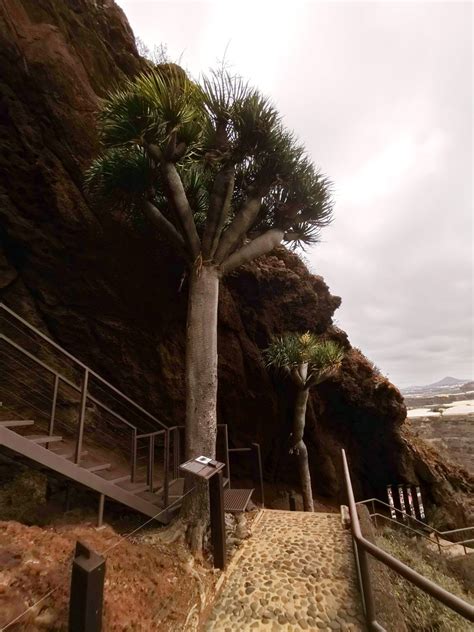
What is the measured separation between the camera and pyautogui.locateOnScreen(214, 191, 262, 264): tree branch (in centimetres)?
517

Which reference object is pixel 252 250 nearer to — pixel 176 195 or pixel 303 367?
pixel 176 195

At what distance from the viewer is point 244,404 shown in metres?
9.02

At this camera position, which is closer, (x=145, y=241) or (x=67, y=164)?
(x=67, y=164)

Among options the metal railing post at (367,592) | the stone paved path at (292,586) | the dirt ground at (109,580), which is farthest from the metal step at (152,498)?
the metal railing post at (367,592)

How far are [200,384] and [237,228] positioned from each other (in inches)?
108

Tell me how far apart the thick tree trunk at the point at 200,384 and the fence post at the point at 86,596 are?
2.23 m

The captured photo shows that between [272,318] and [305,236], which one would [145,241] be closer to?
[305,236]

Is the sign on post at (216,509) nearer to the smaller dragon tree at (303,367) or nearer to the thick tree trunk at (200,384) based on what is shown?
the thick tree trunk at (200,384)

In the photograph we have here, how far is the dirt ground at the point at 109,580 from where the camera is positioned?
84.2 inches

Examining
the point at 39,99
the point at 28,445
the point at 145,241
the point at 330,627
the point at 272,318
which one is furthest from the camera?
the point at 272,318

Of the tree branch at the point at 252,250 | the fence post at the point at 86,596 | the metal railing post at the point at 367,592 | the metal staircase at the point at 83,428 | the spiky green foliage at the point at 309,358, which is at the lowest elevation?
the metal railing post at the point at 367,592

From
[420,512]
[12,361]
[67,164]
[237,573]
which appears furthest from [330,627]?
[420,512]

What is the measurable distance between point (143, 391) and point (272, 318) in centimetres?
444

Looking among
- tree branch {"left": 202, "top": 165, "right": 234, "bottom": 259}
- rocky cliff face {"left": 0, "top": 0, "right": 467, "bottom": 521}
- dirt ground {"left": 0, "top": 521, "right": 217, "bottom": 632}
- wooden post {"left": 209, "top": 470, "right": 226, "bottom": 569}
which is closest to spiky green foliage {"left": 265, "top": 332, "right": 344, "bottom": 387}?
rocky cliff face {"left": 0, "top": 0, "right": 467, "bottom": 521}
